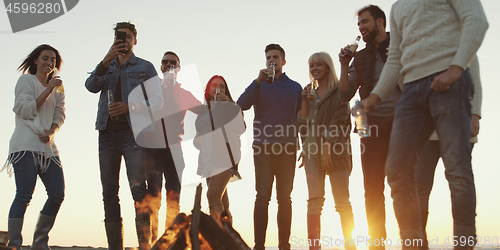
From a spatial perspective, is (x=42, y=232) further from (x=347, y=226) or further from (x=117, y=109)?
(x=347, y=226)

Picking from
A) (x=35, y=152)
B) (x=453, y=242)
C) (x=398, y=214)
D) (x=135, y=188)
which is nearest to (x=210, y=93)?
(x=135, y=188)

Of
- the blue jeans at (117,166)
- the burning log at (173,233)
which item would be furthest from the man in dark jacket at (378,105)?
the blue jeans at (117,166)

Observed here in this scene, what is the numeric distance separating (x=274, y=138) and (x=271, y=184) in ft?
1.98

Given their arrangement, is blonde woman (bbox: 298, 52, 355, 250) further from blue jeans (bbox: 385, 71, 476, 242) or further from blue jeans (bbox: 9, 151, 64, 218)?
blue jeans (bbox: 9, 151, 64, 218)

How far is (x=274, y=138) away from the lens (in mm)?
5789

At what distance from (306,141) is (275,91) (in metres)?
0.91

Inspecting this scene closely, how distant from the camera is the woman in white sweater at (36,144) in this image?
5.04 meters

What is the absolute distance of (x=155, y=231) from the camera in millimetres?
4969

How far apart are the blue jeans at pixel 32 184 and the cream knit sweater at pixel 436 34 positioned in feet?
12.7

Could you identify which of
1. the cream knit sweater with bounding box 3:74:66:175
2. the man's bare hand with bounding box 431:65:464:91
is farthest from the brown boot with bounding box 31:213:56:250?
the man's bare hand with bounding box 431:65:464:91

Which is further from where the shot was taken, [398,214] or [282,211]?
[282,211]

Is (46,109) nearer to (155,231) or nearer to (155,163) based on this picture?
(155,163)

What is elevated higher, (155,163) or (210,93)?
(210,93)

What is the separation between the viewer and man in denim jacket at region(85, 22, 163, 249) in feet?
15.8
